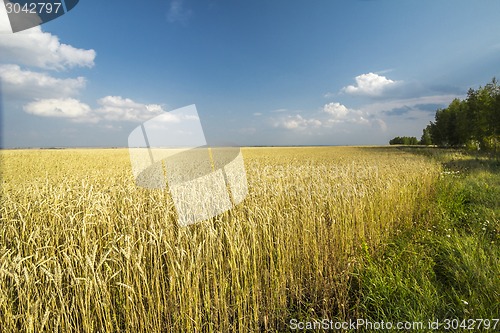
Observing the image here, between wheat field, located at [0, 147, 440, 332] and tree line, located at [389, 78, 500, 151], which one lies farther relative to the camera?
tree line, located at [389, 78, 500, 151]

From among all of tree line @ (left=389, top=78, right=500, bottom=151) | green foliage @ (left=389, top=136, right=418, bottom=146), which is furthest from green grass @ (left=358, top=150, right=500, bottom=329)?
green foliage @ (left=389, top=136, right=418, bottom=146)

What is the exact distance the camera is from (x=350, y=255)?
3.52 metres

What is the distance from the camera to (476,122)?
34219 millimetres

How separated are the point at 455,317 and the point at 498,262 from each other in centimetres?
124

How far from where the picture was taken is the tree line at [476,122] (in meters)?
29.1

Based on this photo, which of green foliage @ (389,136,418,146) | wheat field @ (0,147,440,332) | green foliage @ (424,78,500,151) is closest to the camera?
wheat field @ (0,147,440,332)

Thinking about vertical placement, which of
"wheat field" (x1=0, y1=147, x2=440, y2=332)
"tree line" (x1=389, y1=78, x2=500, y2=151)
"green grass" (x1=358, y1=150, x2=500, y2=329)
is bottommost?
"green grass" (x1=358, y1=150, x2=500, y2=329)

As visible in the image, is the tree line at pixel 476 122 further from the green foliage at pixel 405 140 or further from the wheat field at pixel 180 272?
the green foliage at pixel 405 140

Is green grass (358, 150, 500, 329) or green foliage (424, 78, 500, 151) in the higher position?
green foliage (424, 78, 500, 151)

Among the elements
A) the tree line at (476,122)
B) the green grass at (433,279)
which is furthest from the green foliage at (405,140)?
the green grass at (433,279)

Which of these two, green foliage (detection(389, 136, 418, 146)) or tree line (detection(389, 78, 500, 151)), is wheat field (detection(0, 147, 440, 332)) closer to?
tree line (detection(389, 78, 500, 151))

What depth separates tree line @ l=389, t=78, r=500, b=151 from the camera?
29.1 meters

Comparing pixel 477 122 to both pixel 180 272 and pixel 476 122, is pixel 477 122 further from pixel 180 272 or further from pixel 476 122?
pixel 180 272

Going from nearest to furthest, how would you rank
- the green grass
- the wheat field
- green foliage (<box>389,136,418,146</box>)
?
the wheat field
the green grass
green foliage (<box>389,136,418,146</box>)
